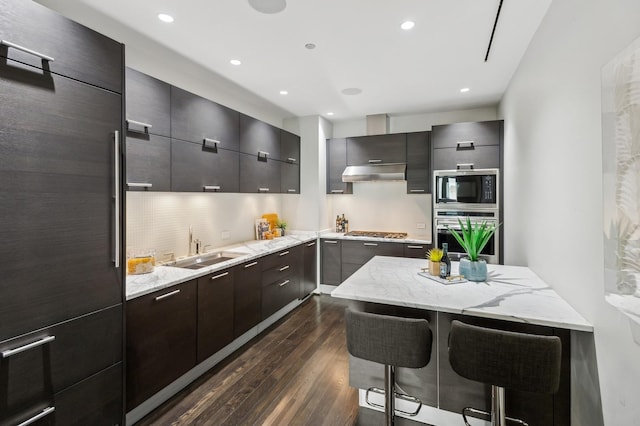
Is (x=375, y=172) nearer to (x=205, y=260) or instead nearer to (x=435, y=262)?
(x=435, y=262)

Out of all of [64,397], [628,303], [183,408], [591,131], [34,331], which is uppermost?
[591,131]

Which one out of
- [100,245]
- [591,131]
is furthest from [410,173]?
[100,245]

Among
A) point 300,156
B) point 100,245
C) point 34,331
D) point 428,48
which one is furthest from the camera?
point 300,156

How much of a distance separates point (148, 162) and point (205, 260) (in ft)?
3.97

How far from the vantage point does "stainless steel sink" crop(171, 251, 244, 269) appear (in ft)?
9.56

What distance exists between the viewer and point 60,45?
146 cm

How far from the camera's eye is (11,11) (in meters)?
1.29

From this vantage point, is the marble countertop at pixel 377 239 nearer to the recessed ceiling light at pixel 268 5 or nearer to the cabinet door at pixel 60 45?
the recessed ceiling light at pixel 268 5

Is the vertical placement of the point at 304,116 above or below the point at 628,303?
above

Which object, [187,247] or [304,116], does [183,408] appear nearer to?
[187,247]

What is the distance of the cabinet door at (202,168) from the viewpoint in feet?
8.41

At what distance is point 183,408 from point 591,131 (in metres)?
2.89

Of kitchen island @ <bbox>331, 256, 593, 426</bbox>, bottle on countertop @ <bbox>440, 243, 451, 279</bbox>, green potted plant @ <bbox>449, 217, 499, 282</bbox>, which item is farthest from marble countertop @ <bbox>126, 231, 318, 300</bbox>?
green potted plant @ <bbox>449, 217, 499, 282</bbox>

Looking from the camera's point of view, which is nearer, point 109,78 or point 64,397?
point 64,397
